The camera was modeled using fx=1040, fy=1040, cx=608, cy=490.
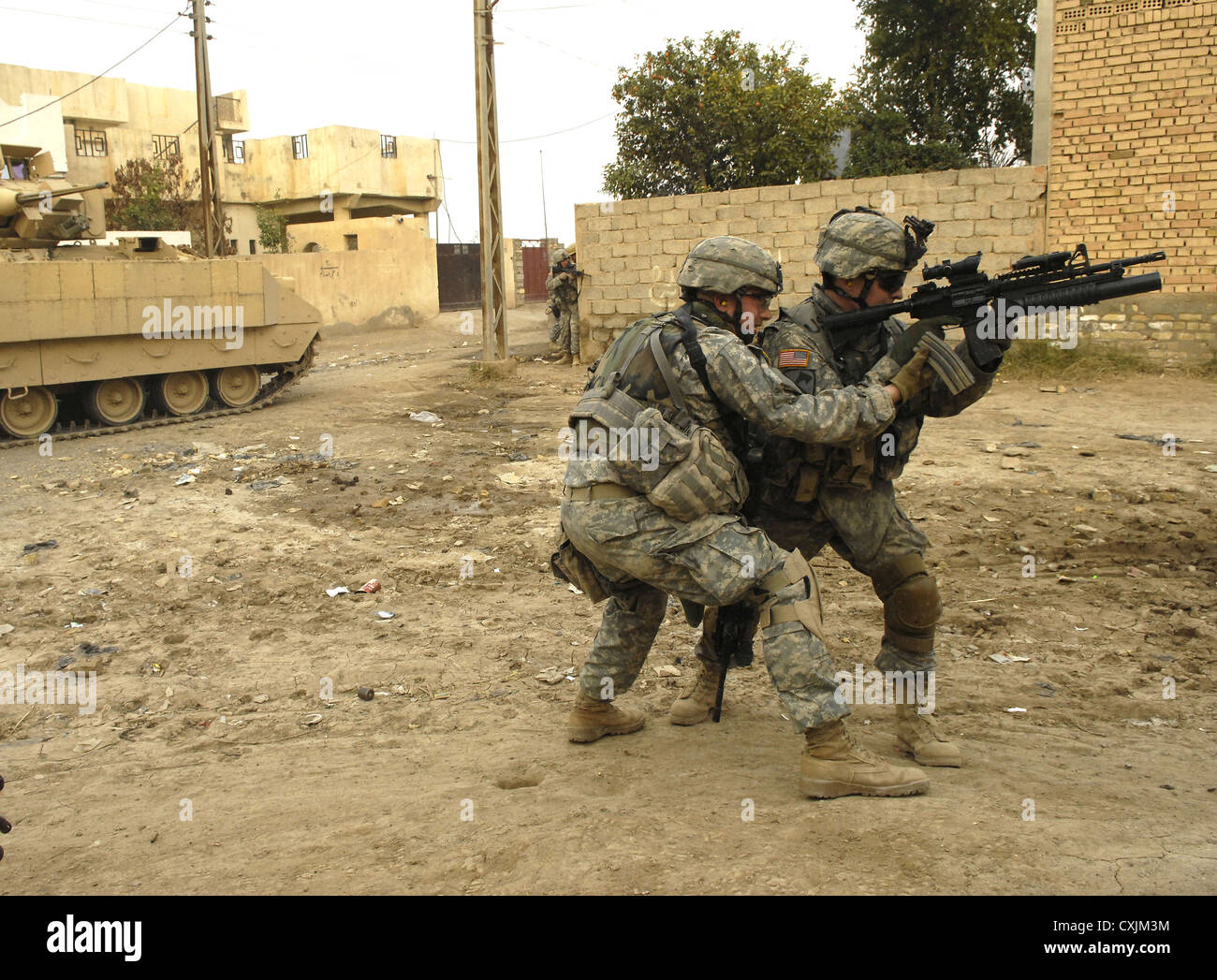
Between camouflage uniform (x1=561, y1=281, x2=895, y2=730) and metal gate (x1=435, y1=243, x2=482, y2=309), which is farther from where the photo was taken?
metal gate (x1=435, y1=243, x2=482, y2=309)

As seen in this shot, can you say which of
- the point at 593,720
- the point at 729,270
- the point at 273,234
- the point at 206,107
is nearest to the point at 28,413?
the point at 206,107

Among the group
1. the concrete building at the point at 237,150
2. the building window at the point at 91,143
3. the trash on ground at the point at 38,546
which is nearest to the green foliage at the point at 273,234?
the concrete building at the point at 237,150

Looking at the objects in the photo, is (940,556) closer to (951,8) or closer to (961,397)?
(961,397)

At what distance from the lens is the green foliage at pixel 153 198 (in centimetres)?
2908

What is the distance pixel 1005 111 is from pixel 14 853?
20448mm

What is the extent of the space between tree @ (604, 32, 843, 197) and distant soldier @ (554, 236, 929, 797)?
15.4 metres

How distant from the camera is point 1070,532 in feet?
20.8

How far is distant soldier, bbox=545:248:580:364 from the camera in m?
16.0

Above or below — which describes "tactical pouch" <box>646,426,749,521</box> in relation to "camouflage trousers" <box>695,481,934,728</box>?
above

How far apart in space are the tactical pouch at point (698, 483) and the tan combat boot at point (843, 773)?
76 cm

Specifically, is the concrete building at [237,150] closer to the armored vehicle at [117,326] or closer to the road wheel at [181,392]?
the armored vehicle at [117,326]

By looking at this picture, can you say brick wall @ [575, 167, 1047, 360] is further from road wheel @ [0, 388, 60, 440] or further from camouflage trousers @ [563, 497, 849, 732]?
camouflage trousers @ [563, 497, 849, 732]

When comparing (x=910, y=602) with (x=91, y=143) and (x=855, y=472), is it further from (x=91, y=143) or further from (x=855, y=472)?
(x=91, y=143)

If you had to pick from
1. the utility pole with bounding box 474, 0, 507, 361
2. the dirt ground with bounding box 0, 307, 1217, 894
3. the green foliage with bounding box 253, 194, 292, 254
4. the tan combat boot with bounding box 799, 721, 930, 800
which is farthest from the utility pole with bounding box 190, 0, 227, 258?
the tan combat boot with bounding box 799, 721, 930, 800
